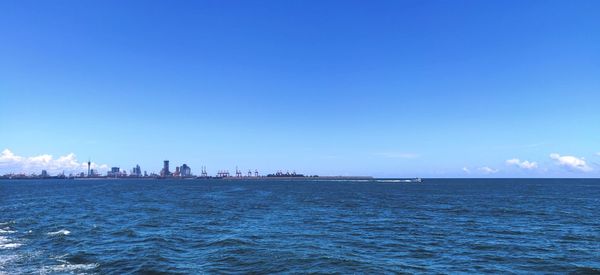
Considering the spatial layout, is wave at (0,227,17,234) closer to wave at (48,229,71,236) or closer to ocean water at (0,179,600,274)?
ocean water at (0,179,600,274)

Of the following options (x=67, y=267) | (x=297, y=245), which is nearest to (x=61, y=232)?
(x=67, y=267)

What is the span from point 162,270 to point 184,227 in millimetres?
19830

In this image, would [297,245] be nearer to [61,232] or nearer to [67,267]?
[67,267]

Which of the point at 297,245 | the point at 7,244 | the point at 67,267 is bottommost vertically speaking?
the point at 297,245

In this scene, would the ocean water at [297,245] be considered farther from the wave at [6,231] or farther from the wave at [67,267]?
the wave at [6,231]

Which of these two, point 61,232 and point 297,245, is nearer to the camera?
point 297,245

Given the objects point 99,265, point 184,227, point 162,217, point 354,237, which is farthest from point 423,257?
point 162,217

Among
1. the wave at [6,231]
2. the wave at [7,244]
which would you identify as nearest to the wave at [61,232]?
the wave at [7,244]

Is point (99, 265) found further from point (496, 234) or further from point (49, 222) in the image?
point (496, 234)

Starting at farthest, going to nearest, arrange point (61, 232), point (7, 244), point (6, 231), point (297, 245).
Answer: point (6, 231) < point (61, 232) < point (7, 244) < point (297, 245)

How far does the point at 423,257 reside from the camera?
99.7 feet

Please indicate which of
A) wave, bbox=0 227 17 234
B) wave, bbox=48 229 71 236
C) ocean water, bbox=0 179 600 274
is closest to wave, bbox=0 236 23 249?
ocean water, bbox=0 179 600 274

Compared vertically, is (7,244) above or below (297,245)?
above

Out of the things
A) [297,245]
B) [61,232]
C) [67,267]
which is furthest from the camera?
[61,232]
